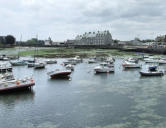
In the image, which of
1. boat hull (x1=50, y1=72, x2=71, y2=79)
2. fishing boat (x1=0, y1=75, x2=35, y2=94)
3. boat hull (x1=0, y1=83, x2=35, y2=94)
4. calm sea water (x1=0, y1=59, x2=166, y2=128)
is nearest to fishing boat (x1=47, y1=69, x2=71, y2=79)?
boat hull (x1=50, y1=72, x2=71, y2=79)

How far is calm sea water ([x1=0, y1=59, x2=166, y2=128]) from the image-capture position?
2983 centimetres

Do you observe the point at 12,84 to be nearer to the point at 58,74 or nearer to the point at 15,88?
the point at 15,88

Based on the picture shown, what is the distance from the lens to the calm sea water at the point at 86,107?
29828 mm

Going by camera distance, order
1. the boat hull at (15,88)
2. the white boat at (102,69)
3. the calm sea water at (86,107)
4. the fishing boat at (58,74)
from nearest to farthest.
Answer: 1. the calm sea water at (86,107)
2. the boat hull at (15,88)
3. the fishing boat at (58,74)
4. the white boat at (102,69)

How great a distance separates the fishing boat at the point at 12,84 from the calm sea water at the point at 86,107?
1435 millimetres

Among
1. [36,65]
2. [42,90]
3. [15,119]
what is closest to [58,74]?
[42,90]

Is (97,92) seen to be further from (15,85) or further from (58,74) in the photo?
(58,74)

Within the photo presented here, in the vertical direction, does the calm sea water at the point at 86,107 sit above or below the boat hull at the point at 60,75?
below

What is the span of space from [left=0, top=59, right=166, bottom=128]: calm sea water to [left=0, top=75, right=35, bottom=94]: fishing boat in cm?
144

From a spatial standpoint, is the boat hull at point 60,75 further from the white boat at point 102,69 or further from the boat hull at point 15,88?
the boat hull at point 15,88

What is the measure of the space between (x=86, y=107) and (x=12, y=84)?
17.4m

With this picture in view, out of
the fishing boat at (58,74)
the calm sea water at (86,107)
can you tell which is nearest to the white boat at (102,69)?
the fishing boat at (58,74)

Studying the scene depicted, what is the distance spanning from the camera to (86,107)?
3647cm

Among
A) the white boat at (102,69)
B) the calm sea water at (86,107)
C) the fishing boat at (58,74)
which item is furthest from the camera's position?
the white boat at (102,69)
